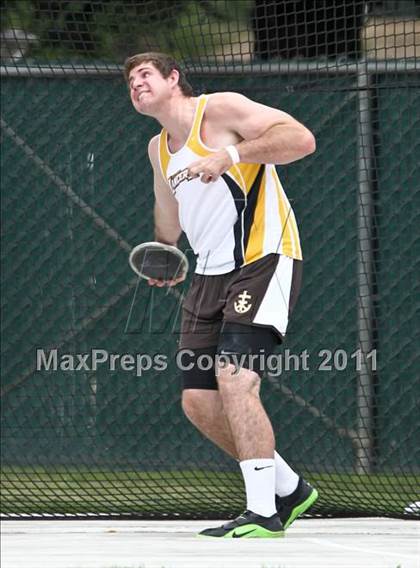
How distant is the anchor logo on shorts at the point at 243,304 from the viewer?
5.06 meters

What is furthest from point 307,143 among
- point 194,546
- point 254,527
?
point 194,546

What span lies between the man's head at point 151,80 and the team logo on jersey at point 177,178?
26 centimetres

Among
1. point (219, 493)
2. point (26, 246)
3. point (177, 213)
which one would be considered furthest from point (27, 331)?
point (177, 213)

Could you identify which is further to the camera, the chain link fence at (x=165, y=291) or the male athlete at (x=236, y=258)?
the chain link fence at (x=165, y=291)

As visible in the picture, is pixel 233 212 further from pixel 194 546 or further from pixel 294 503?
pixel 194 546

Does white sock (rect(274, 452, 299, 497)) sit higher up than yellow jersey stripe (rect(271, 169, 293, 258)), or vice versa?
yellow jersey stripe (rect(271, 169, 293, 258))

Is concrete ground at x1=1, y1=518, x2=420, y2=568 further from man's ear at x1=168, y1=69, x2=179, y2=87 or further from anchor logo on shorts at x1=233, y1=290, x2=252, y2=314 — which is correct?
man's ear at x1=168, y1=69, x2=179, y2=87

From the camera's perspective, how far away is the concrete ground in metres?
4.53

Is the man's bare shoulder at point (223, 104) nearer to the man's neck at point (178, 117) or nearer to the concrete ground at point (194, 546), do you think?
the man's neck at point (178, 117)

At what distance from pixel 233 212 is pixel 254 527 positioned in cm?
116

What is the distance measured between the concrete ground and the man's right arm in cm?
119

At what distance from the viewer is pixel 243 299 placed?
5.07m

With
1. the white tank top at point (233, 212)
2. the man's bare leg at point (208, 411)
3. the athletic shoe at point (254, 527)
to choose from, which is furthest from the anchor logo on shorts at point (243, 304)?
the athletic shoe at point (254, 527)

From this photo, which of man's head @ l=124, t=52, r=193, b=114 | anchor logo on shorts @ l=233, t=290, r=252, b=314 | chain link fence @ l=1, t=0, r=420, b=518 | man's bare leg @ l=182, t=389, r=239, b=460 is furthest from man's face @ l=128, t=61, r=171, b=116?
chain link fence @ l=1, t=0, r=420, b=518
